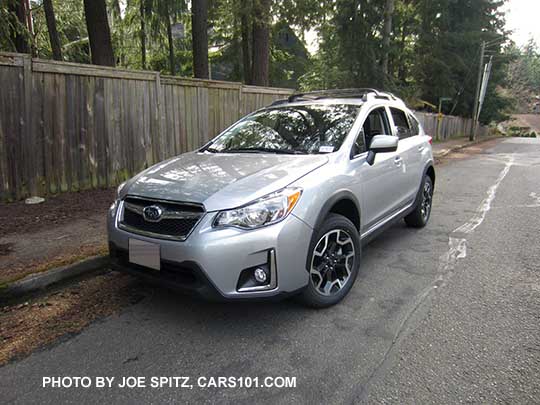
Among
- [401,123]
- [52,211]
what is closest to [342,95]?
[401,123]

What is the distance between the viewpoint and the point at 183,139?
25.4ft

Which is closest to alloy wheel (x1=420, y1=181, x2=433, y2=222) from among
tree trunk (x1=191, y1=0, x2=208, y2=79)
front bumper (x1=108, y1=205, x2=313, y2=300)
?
front bumper (x1=108, y1=205, x2=313, y2=300)

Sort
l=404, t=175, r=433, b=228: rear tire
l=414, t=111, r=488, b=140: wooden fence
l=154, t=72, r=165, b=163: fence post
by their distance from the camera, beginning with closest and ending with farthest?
l=404, t=175, r=433, b=228: rear tire < l=154, t=72, r=165, b=163: fence post < l=414, t=111, r=488, b=140: wooden fence

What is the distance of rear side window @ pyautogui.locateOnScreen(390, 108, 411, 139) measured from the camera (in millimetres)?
4848

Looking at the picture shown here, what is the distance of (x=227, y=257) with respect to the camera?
2611 mm

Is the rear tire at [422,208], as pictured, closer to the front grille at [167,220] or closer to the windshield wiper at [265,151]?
the windshield wiper at [265,151]

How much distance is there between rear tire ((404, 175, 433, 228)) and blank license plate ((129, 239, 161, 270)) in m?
3.67

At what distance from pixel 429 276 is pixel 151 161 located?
5294 millimetres

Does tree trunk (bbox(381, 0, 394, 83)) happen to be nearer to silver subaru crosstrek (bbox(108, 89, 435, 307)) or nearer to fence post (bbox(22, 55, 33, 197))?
silver subaru crosstrek (bbox(108, 89, 435, 307))

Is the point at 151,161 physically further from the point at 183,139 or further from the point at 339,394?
the point at 339,394

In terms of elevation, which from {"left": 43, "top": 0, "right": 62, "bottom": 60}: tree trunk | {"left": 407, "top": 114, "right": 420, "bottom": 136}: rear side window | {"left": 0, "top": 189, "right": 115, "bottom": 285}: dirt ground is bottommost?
{"left": 0, "top": 189, "right": 115, "bottom": 285}: dirt ground

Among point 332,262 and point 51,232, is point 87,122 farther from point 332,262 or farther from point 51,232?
point 332,262

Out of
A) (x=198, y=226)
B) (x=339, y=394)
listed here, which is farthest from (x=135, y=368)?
(x=339, y=394)

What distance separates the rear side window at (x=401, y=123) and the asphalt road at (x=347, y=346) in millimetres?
1730
